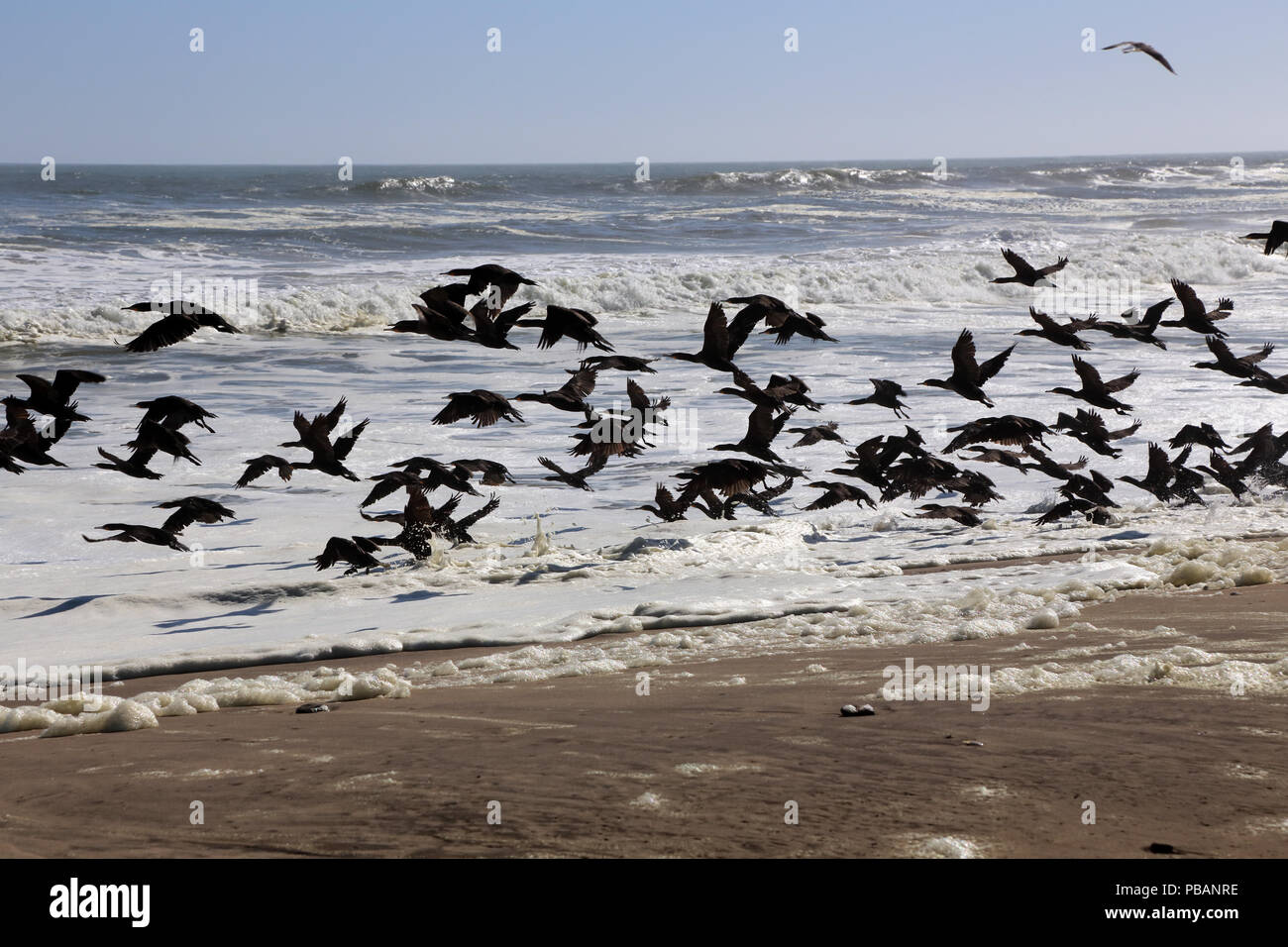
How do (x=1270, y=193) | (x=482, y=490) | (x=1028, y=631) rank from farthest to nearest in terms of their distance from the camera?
1. (x=1270, y=193)
2. (x=482, y=490)
3. (x=1028, y=631)

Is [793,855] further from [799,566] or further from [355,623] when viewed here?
[799,566]

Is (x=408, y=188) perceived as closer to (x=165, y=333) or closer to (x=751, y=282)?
(x=751, y=282)

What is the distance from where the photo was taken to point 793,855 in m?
3.01

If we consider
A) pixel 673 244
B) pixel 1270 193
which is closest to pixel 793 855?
pixel 673 244

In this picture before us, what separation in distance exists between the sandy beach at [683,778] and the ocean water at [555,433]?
98 cm

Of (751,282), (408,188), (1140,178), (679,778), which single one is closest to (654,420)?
(679,778)

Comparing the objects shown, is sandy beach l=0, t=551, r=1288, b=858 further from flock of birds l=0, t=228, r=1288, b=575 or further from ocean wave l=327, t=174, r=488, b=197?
ocean wave l=327, t=174, r=488, b=197

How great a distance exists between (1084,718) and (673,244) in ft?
110

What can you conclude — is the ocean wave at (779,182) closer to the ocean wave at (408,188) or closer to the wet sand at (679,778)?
the ocean wave at (408,188)

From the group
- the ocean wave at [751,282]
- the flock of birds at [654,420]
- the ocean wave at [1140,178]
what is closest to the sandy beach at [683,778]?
the flock of birds at [654,420]

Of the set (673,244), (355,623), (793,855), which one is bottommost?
(355,623)

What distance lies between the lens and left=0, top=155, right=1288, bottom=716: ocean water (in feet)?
23.4

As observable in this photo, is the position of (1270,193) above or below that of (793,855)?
above

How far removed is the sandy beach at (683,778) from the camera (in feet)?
10.4
